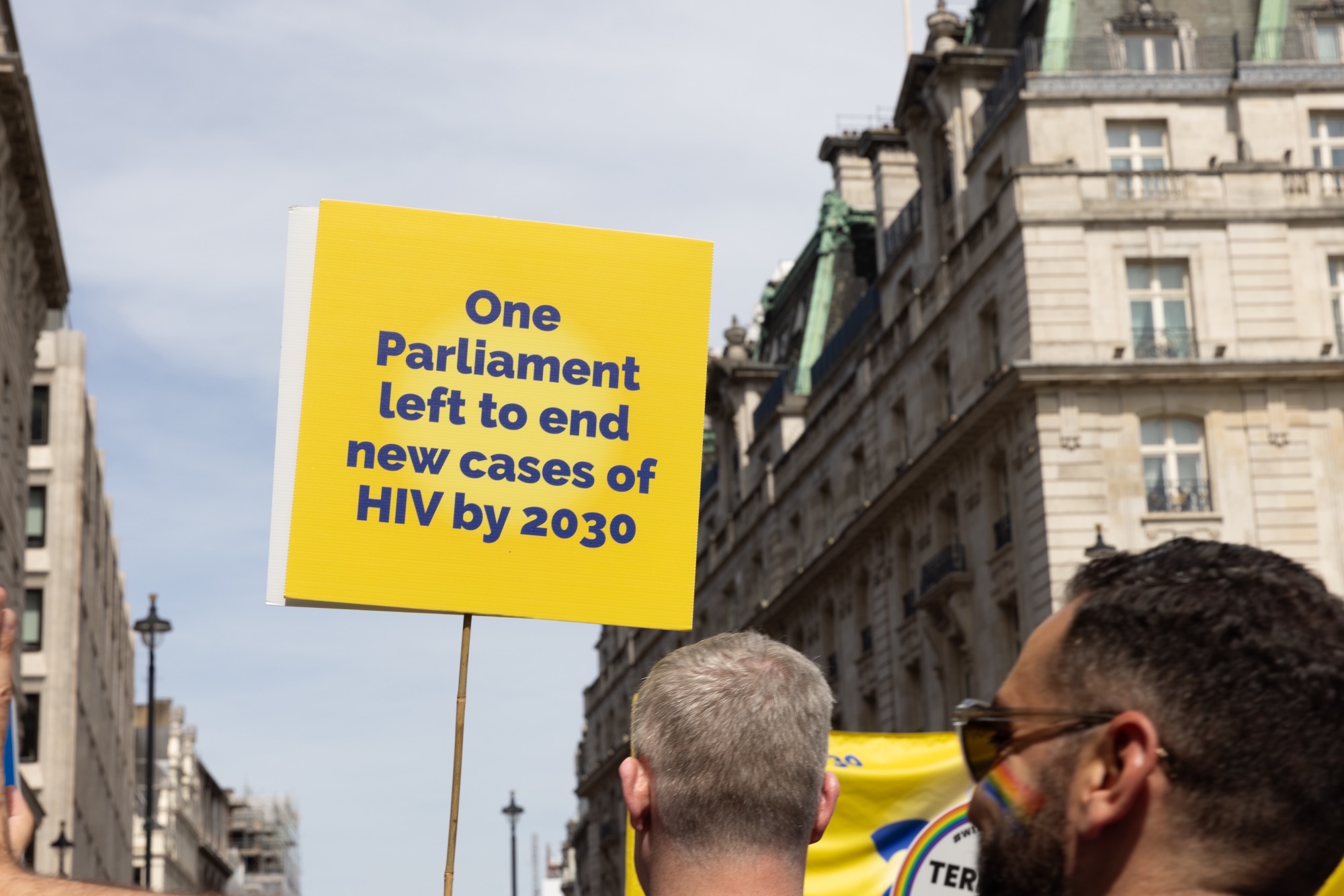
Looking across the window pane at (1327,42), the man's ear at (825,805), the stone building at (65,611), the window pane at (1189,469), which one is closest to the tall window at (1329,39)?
the window pane at (1327,42)

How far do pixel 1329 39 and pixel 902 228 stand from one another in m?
11.7

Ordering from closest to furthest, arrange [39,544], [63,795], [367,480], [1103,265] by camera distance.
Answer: [367,480] < [1103,265] < [63,795] < [39,544]

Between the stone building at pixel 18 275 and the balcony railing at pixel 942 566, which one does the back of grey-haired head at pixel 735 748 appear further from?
the stone building at pixel 18 275

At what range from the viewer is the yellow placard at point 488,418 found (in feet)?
20.7

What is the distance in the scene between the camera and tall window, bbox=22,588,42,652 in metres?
56.6

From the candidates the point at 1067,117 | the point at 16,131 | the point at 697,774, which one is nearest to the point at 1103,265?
the point at 1067,117

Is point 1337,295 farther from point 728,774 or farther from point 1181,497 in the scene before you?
point 728,774

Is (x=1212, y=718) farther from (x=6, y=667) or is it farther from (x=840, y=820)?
(x=840, y=820)

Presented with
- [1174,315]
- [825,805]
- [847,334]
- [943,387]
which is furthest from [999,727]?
[847,334]

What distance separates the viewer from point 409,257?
656 centimetres

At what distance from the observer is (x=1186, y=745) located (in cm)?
256

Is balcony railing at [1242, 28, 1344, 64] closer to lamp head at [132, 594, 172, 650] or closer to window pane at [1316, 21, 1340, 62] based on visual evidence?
window pane at [1316, 21, 1340, 62]

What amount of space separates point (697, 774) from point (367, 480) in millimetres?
3089

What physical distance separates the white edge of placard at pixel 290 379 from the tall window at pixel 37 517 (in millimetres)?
54981
